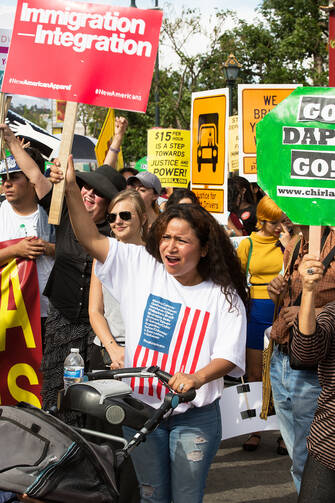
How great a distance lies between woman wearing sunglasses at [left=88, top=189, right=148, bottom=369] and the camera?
4375 mm

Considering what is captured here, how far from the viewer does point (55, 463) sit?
7.36 feet

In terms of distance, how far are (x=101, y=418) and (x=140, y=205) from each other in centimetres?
211

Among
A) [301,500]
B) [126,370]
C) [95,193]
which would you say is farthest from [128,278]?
[95,193]

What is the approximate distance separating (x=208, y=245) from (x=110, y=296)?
112cm

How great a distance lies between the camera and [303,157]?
329 centimetres

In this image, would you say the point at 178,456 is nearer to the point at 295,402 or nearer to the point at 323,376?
the point at 323,376

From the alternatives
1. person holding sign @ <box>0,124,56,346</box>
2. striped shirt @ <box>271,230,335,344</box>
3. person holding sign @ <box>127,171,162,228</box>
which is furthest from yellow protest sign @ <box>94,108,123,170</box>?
striped shirt @ <box>271,230,335,344</box>

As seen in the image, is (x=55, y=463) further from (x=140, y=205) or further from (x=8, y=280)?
(x=8, y=280)

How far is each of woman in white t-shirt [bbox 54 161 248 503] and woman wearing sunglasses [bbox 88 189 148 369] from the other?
2.84 feet

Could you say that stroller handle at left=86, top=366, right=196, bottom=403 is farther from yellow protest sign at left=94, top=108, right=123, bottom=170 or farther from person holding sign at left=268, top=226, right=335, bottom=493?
yellow protest sign at left=94, top=108, right=123, bottom=170

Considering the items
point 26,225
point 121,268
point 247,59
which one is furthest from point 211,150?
point 247,59

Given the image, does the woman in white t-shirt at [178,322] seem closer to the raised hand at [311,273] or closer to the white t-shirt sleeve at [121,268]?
the white t-shirt sleeve at [121,268]

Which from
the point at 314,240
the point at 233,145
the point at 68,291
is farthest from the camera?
the point at 233,145

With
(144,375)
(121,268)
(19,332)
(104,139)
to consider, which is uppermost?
(104,139)
